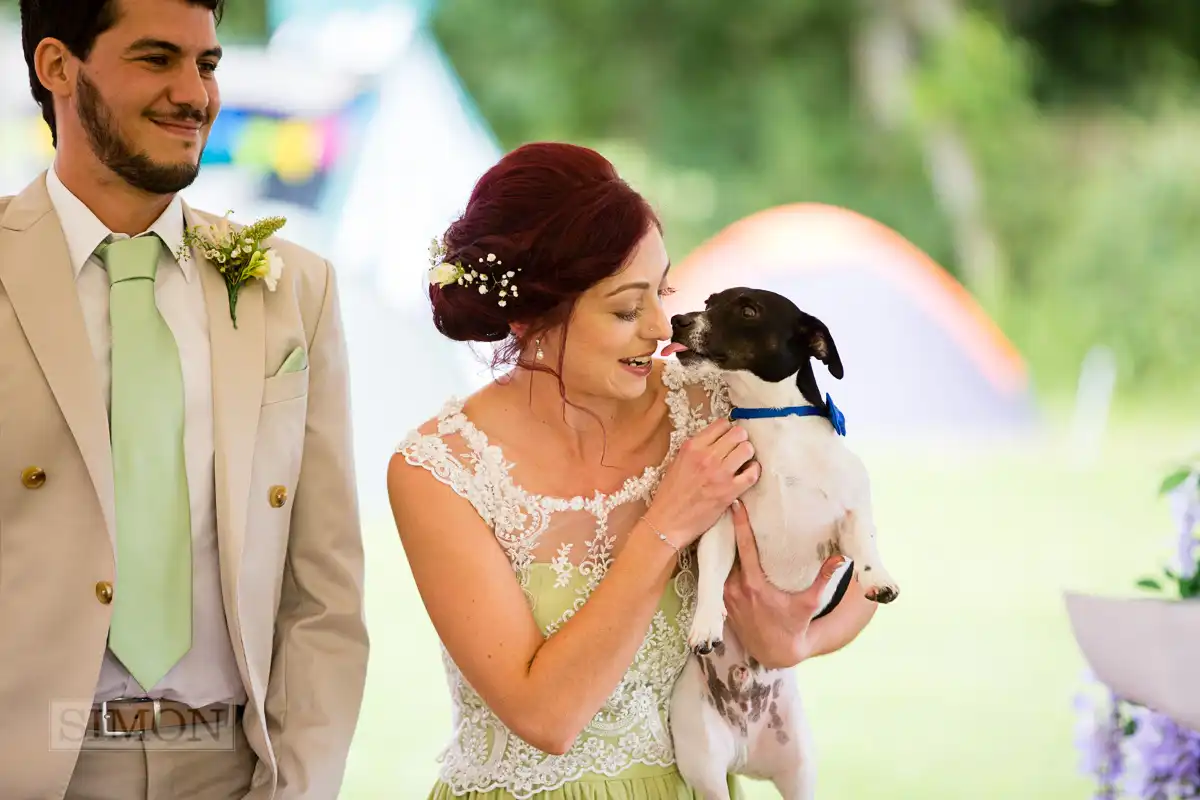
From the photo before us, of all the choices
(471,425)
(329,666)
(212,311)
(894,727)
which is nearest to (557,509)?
(471,425)

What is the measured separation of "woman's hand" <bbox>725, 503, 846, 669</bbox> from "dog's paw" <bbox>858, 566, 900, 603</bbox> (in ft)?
0.21

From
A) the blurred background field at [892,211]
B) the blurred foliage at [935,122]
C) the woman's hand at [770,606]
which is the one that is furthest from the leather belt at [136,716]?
the blurred foliage at [935,122]

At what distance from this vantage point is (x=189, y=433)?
1780 millimetres

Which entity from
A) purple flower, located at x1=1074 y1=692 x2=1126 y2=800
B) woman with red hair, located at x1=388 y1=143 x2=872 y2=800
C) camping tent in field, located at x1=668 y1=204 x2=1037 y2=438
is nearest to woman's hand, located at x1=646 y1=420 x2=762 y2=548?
woman with red hair, located at x1=388 y1=143 x2=872 y2=800

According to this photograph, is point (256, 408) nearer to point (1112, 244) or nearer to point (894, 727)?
point (894, 727)

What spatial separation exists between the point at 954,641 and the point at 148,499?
495 cm

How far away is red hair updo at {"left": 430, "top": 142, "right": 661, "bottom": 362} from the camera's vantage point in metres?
1.82

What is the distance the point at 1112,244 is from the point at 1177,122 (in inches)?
43.3

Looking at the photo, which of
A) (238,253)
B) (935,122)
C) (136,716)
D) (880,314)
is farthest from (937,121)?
(136,716)

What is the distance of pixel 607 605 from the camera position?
1774 mm

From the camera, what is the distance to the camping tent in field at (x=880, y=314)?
8.12 meters

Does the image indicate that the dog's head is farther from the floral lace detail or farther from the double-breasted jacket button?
the double-breasted jacket button

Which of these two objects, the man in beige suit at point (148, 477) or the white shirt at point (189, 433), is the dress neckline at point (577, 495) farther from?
the white shirt at point (189, 433)

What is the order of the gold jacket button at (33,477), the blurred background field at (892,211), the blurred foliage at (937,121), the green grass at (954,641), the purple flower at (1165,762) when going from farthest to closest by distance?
the blurred foliage at (937,121), the blurred background field at (892,211), the green grass at (954,641), the purple flower at (1165,762), the gold jacket button at (33,477)
